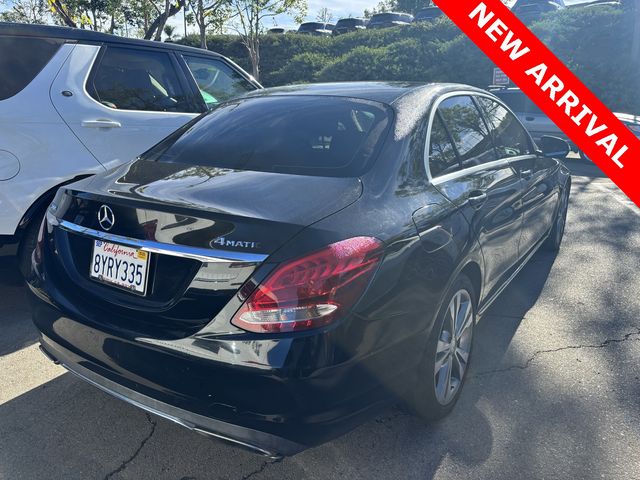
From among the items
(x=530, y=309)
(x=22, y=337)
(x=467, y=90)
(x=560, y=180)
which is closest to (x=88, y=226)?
(x=22, y=337)

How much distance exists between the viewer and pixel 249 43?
2331 centimetres

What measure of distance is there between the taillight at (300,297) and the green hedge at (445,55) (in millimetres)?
17757

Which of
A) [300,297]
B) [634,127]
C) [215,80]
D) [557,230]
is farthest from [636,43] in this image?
[300,297]

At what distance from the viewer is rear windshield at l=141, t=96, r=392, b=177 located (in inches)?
99.5

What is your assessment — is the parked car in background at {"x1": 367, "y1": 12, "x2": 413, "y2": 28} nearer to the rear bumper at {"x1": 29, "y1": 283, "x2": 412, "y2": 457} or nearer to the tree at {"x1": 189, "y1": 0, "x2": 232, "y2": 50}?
the tree at {"x1": 189, "y1": 0, "x2": 232, "y2": 50}

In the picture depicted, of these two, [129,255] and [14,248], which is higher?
[129,255]

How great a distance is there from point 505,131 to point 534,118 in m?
8.65

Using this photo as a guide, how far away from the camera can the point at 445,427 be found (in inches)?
106

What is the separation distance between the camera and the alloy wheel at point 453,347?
103 inches

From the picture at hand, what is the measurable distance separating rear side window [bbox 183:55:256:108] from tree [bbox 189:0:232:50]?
50.9ft

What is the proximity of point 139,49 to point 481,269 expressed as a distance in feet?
10.8

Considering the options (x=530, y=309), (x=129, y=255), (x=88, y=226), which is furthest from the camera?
(x=530, y=309)

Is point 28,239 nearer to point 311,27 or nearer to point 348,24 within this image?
point 348,24

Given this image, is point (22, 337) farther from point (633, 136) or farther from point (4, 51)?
point (633, 136)
